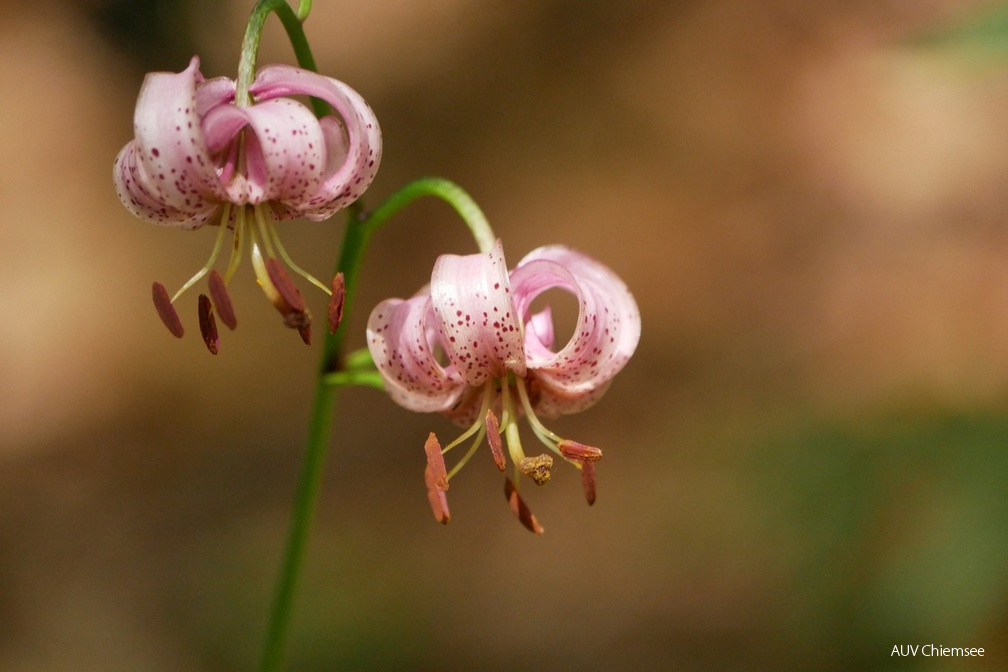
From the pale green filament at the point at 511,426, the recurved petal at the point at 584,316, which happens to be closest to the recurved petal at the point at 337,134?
the recurved petal at the point at 584,316

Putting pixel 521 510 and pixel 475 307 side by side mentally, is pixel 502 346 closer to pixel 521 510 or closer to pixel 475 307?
pixel 475 307

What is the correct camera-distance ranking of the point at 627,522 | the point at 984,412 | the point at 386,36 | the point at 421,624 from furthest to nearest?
the point at 386,36
the point at 627,522
the point at 421,624
the point at 984,412

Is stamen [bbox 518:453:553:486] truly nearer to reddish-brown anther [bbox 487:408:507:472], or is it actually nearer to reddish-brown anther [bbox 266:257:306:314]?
reddish-brown anther [bbox 487:408:507:472]

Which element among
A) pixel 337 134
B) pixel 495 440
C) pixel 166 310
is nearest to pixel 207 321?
pixel 166 310

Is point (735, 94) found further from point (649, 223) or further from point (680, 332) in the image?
point (680, 332)

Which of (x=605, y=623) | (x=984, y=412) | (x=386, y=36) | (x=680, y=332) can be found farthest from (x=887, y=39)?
(x=605, y=623)

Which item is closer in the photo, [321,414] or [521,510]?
[521,510]

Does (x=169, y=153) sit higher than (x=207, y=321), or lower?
higher
